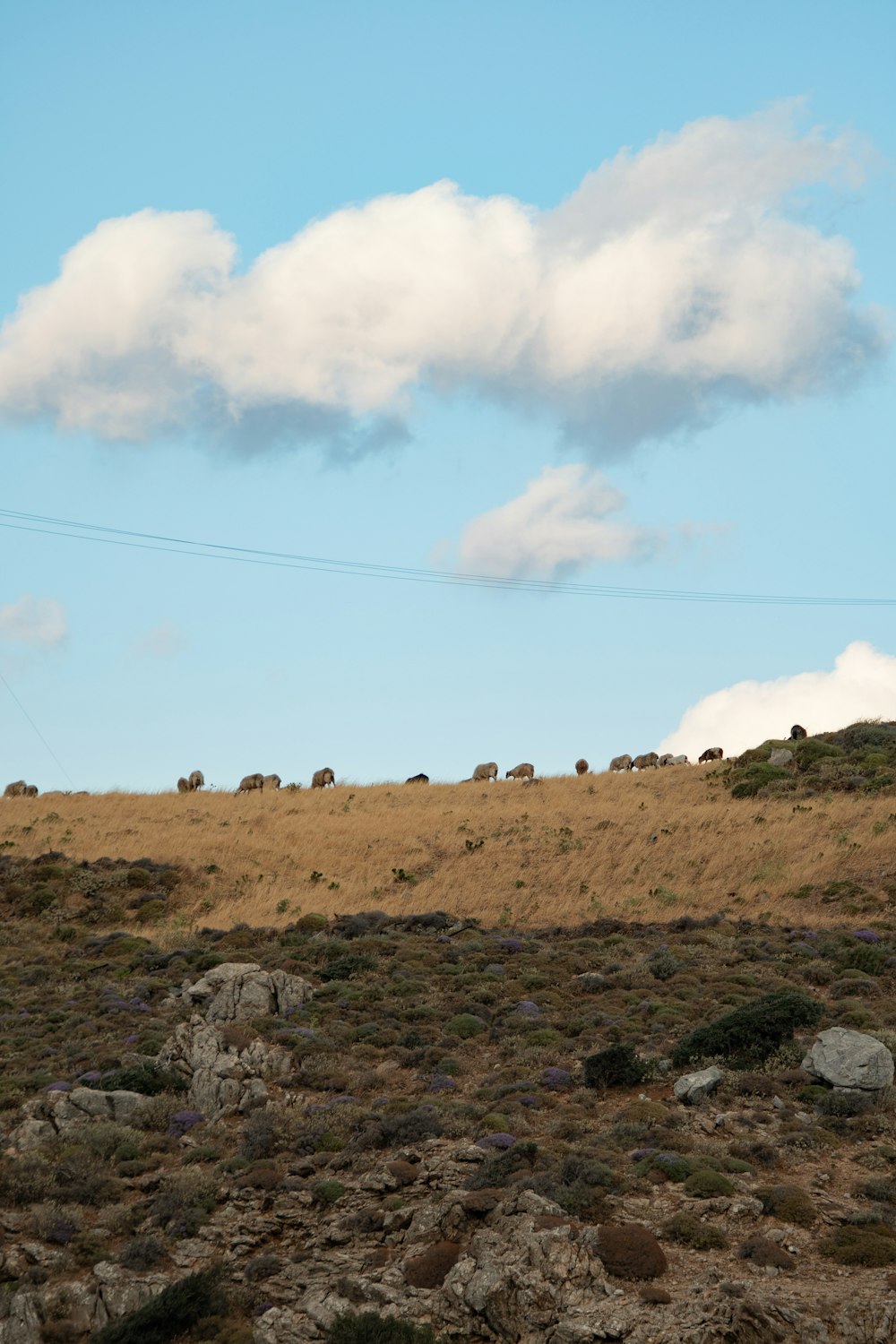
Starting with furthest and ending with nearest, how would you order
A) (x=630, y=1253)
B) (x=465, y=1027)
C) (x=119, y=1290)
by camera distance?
(x=465, y=1027) < (x=119, y=1290) < (x=630, y=1253)

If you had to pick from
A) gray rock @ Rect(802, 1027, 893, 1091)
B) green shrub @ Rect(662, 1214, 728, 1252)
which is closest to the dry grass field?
gray rock @ Rect(802, 1027, 893, 1091)

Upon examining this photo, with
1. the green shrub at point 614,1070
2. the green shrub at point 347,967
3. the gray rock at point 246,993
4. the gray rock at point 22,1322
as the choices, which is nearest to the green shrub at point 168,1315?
the gray rock at point 22,1322

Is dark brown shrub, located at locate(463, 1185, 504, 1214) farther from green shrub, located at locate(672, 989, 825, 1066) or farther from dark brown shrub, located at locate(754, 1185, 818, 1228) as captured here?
green shrub, located at locate(672, 989, 825, 1066)

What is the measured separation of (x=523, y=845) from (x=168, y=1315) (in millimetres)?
31918

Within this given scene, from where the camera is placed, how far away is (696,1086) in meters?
21.5

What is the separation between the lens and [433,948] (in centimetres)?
3434

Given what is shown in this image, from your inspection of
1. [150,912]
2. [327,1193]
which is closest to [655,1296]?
[327,1193]

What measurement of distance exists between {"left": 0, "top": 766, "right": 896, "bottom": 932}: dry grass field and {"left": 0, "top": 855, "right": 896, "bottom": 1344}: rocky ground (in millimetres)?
5459

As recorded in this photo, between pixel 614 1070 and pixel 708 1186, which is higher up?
pixel 614 1070

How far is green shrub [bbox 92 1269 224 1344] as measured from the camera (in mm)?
14922

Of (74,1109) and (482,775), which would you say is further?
(482,775)

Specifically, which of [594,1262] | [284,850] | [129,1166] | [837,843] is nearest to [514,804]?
[284,850]

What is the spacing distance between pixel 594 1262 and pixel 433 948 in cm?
1929

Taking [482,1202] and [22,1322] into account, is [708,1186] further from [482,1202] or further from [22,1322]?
[22,1322]
